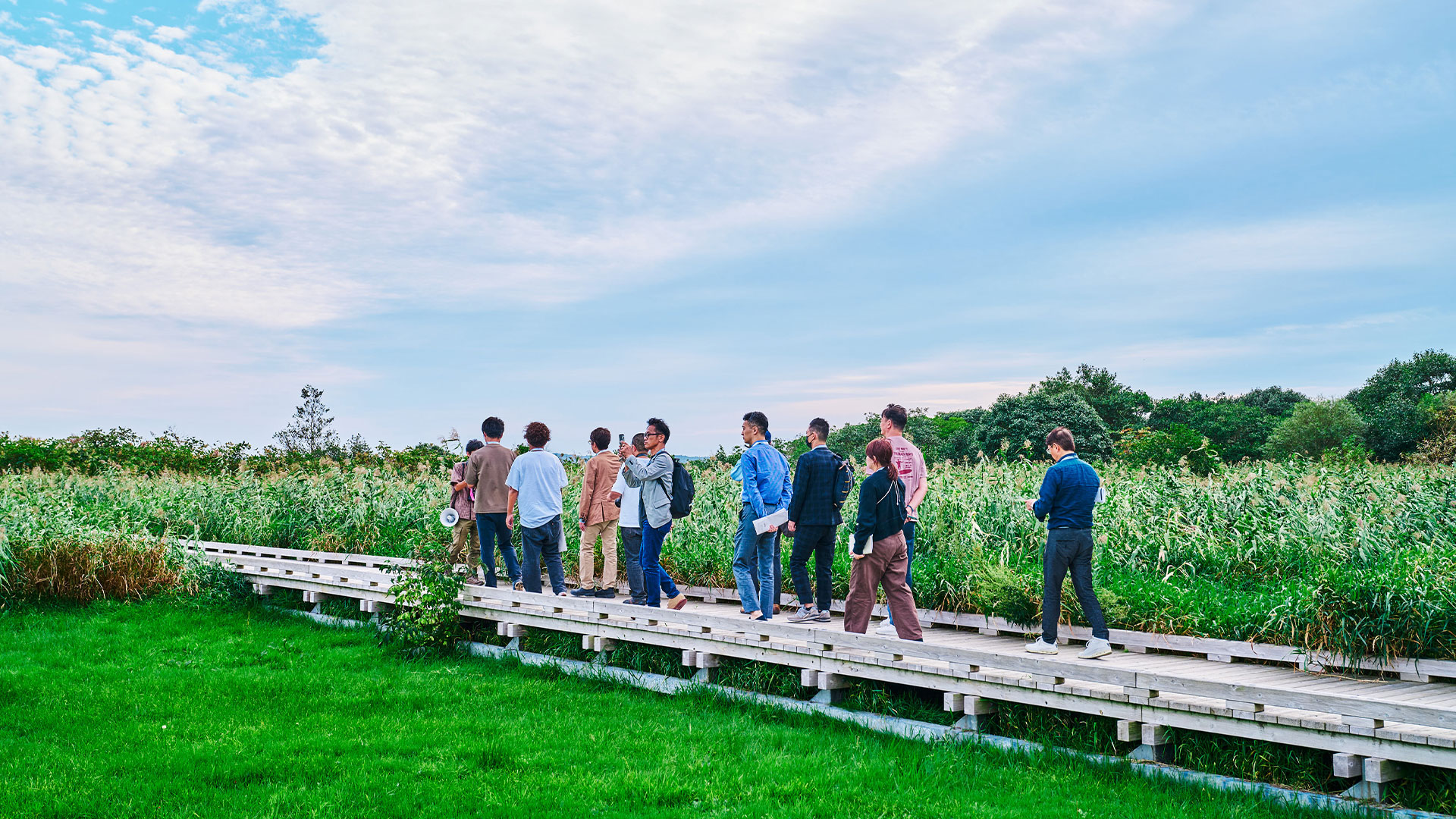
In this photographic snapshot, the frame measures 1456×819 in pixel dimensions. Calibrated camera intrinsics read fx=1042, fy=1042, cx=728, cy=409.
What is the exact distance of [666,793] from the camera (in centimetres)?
561

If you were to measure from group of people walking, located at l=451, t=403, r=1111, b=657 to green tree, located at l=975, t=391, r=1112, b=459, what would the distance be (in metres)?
24.9

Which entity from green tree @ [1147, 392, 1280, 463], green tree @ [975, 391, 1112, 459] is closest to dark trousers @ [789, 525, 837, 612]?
green tree @ [975, 391, 1112, 459]

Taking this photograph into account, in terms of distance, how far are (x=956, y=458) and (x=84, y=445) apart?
28.1m

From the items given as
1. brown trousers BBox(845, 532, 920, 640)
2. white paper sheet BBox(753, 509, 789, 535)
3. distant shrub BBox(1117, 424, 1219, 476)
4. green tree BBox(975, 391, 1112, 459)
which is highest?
green tree BBox(975, 391, 1112, 459)

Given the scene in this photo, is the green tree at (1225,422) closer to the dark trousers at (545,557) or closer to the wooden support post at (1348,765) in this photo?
the dark trousers at (545,557)

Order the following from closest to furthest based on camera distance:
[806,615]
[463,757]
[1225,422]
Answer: [463,757], [806,615], [1225,422]

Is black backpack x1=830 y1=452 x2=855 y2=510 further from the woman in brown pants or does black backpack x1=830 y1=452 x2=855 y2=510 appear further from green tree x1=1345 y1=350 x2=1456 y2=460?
green tree x1=1345 y1=350 x2=1456 y2=460

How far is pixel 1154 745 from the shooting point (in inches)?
231

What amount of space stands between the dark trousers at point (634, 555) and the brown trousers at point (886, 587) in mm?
2708

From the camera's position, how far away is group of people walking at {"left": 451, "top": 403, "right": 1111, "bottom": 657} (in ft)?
24.6

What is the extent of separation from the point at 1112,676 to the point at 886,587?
2.02m

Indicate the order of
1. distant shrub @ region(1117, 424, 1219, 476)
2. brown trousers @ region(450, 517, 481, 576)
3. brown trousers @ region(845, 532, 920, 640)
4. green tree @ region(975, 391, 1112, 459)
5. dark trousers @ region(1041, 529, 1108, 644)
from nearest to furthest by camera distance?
dark trousers @ region(1041, 529, 1108, 644)
brown trousers @ region(845, 532, 920, 640)
brown trousers @ region(450, 517, 481, 576)
distant shrub @ region(1117, 424, 1219, 476)
green tree @ region(975, 391, 1112, 459)

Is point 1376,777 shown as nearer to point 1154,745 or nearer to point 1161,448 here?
point 1154,745

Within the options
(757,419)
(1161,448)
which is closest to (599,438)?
(757,419)
